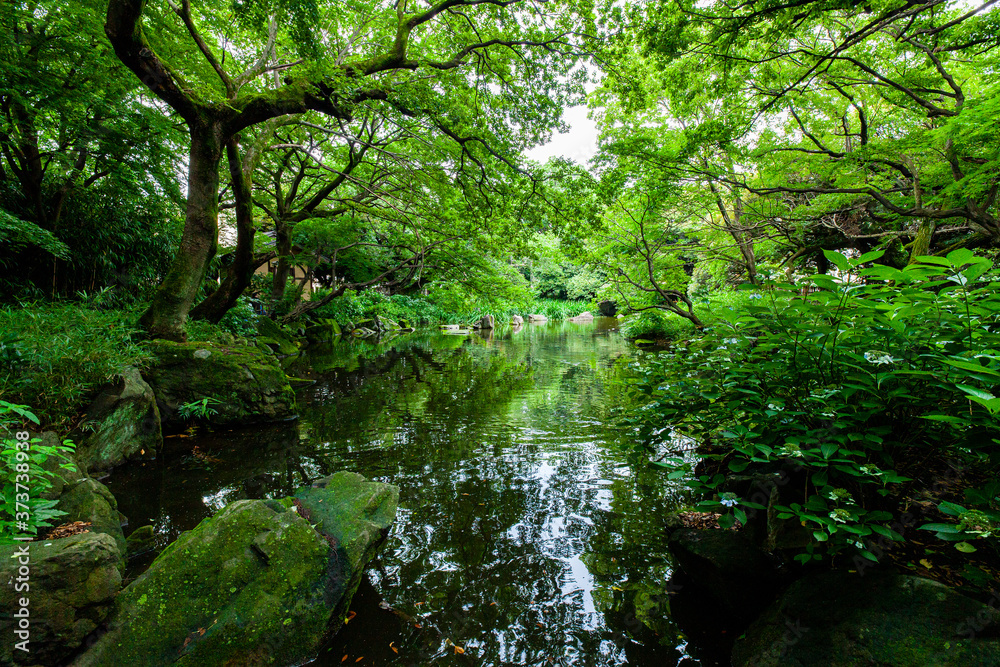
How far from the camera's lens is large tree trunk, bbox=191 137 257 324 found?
6402 mm

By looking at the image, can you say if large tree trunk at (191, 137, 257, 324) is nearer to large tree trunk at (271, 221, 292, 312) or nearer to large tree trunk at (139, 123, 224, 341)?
large tree trunk at (139, 123, 224, 341)

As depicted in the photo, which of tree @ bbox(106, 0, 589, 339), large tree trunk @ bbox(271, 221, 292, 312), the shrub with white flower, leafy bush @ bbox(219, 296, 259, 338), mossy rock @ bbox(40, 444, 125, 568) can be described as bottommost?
mossy rock @ bbox(40, 444, 125, 568)

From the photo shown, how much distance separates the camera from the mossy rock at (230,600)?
5.58 ft

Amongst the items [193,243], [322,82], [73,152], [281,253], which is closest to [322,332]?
[281,253]

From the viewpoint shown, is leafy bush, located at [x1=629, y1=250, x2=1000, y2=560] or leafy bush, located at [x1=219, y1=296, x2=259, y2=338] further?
leafy bush, located at [x1=219, y1=296, x2=259, y2=338]

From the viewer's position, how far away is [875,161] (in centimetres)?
514

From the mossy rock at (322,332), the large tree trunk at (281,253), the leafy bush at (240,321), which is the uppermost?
the large tree trunk at (281,253)

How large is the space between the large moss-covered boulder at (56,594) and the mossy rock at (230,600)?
0.09 m

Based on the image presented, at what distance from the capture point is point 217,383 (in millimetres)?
5000

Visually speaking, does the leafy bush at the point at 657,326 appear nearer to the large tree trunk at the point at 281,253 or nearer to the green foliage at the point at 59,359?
the large tree trunk at the point at 281,253

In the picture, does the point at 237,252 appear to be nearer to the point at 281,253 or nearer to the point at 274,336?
the point at 281,253

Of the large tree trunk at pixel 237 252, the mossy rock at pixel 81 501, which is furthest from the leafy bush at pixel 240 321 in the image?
the mossy rock at pixel 81 501

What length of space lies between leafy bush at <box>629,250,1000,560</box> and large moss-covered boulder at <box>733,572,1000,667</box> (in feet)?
0.75

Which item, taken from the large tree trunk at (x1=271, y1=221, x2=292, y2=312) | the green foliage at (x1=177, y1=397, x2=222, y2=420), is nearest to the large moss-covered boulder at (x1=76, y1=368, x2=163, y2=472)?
the green foliage at (x1=177, y1=397, x2=222, y2=420)
